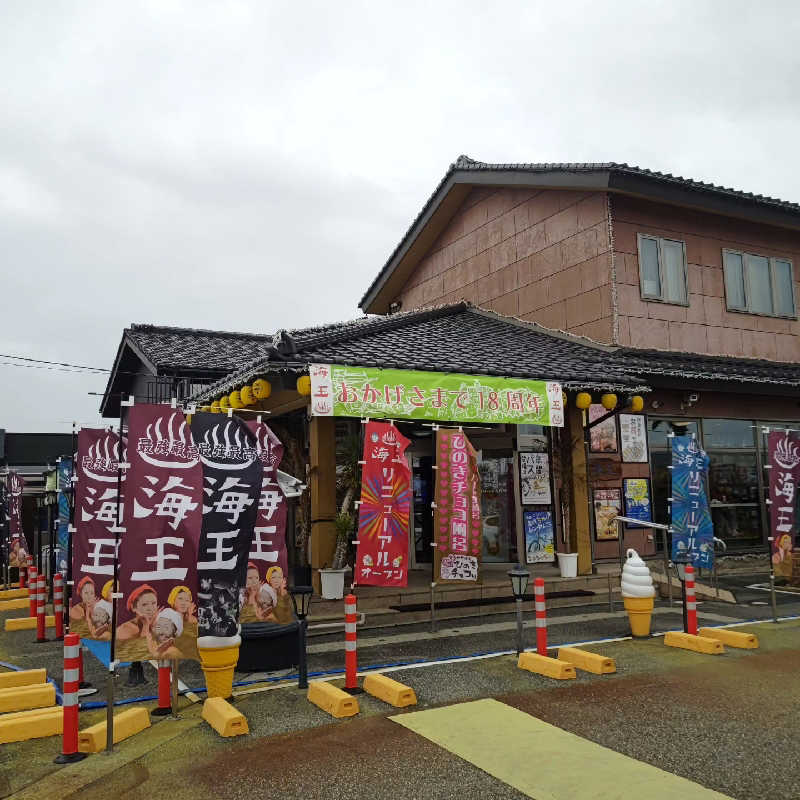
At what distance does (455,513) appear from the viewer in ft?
34.4

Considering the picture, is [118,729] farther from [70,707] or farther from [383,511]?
[383,511]

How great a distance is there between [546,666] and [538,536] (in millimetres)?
5950

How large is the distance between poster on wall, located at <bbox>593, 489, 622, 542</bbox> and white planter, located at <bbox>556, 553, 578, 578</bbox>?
202 cm

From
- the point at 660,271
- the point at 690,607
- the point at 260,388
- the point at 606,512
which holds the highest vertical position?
the point at 660,271

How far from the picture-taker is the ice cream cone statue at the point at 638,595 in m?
9.37

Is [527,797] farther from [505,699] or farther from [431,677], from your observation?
[431,677]

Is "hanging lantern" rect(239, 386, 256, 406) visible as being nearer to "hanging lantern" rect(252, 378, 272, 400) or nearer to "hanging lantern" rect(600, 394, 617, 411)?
"hanging lantern" rect(252, 378, 272, 400)

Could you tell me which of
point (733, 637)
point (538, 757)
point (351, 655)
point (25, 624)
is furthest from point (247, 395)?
point (733, 637)

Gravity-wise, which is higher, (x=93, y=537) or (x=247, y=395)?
(x=247, y=395)

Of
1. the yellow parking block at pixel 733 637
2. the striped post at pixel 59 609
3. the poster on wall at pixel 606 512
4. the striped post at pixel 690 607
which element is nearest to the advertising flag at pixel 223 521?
the striped post at pixel 59 609

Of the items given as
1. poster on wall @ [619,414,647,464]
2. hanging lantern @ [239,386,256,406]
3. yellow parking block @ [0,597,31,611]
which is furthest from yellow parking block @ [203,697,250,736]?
poster on wall @ [619,414,647,464]

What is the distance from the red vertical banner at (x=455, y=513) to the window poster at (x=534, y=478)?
10.2 ft

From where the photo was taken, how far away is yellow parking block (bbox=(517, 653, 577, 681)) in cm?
750

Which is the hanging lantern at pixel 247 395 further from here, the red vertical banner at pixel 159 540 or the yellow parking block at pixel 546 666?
the yellow parking block at pixel 546 666
